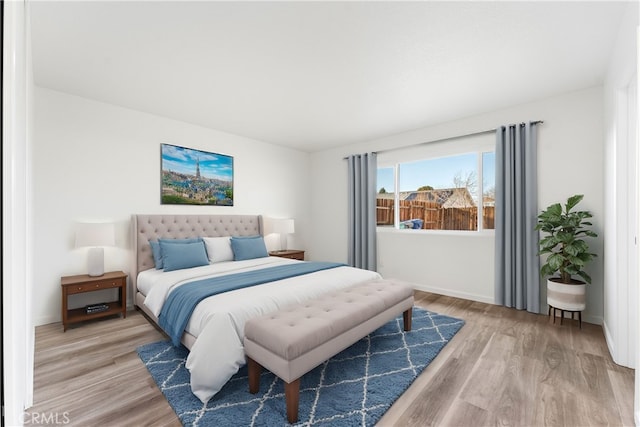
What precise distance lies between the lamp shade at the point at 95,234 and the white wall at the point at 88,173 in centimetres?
25

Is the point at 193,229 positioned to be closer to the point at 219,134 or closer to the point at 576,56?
the point at 219,134

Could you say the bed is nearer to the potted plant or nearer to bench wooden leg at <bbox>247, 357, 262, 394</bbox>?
bench wooden leg at <bbox>247, 357, 262, 394</bbox>

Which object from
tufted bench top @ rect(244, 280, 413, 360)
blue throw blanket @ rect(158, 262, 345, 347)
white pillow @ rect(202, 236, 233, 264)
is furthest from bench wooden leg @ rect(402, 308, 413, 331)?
white pillow @ rect(202, 236, 233, 264)

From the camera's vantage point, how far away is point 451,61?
8.18ft

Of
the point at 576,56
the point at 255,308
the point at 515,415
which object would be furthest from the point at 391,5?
the point at 515,415

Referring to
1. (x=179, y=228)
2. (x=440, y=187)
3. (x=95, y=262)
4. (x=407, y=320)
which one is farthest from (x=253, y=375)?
(x=440, y=187)

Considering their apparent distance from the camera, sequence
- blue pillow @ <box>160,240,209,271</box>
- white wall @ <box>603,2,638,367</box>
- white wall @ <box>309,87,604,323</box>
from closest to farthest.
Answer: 1. white wall @ <box>603,2,638,367</box>
2. white wall @ <box>309,87,604,323</box>
3. blue pillow @ <box>160,240,209,271</box>

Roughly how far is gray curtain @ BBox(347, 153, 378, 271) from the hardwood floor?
2232 mm

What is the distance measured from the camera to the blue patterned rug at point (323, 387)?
165 centimetres

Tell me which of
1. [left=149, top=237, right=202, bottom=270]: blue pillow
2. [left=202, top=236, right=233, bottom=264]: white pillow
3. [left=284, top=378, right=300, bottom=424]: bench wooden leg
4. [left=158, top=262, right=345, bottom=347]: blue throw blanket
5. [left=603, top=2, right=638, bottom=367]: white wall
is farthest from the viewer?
[left=202, top=236, right=233, bottom=264]: white pillow

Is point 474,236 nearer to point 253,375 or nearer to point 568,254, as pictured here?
point 568,254

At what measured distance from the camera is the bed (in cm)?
185

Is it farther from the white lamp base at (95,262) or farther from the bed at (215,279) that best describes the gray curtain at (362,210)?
the white lamp base at (95,262)

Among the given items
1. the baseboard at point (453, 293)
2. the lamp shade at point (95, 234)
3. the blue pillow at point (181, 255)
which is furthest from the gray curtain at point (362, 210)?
the lamp shade at point (95, 234)
